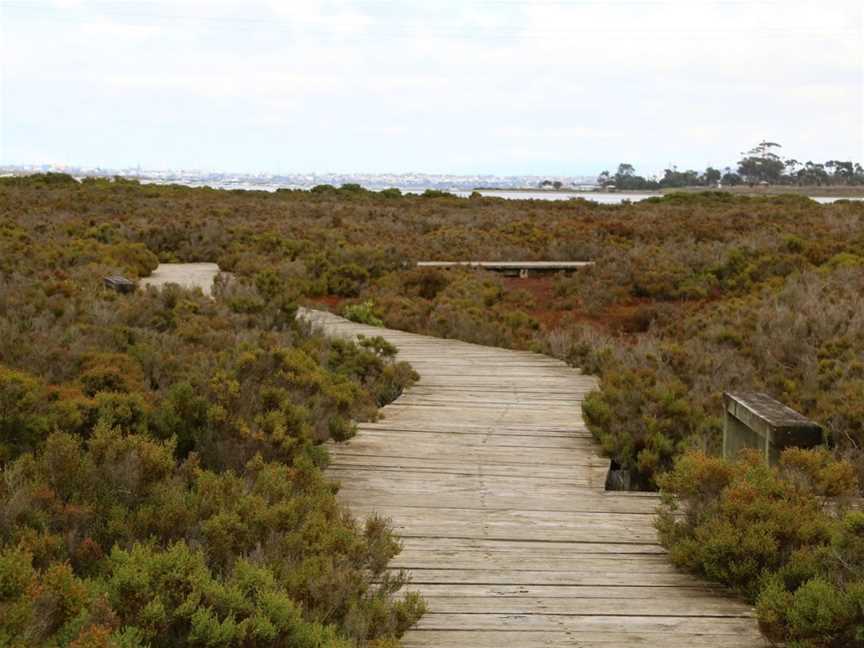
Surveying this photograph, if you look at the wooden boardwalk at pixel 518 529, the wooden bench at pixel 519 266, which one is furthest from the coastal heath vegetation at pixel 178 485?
the wooden bench at pixel 519 266

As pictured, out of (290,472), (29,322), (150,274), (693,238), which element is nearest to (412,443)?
(290,472)

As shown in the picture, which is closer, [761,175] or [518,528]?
[518,528]

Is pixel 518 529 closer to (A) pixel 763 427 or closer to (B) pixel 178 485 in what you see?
(A) pixel 763 427

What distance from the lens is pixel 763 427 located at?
210 inches

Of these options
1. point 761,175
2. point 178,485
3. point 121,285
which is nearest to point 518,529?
point 178,485

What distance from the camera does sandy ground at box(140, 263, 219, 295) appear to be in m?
14.9

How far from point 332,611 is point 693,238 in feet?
69.0

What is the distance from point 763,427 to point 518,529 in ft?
5.39

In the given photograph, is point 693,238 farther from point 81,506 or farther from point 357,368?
point 81,506

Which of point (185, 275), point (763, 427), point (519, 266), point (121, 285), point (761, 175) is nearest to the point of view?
point (763, 427)

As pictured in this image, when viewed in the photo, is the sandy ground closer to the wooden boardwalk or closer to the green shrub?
the green shrub

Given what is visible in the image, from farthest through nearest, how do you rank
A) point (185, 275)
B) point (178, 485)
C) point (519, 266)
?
point (519, 266)
point (185, 275)
point (178, 485)

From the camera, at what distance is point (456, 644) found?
3.51m

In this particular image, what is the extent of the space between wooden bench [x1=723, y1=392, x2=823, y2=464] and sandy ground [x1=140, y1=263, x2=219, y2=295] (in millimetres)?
9468
